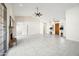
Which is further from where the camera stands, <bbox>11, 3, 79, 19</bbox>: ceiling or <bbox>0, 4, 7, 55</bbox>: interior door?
<bbox>11, 3, 79, 19</bbox>: ceiling

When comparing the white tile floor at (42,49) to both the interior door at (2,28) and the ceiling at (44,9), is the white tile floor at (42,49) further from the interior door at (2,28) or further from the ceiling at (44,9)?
the ceiling at (44,9)

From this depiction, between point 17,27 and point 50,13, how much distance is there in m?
1.31

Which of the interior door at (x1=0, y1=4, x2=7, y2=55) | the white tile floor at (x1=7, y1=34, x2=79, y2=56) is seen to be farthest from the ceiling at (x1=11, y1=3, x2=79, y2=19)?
the white tile floor at (x1=7, y1=34, x2=79, y2=56)

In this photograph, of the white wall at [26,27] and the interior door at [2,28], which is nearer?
the interior door at [2,28]

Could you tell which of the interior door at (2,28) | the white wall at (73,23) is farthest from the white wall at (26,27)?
the white wall at (73,23)

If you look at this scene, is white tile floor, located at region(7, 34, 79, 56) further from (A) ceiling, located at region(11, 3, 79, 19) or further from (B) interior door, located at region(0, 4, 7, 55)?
(A) ceiling, located at region(11, 3, 79, 19)

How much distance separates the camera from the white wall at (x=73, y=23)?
3.95 metres

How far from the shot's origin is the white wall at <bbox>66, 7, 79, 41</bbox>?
395 centimetres

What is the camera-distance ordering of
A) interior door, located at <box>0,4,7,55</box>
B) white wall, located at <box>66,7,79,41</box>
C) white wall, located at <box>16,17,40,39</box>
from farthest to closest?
white wall, located at <box>66,7,79,41</box> → white wall, located at <box>16,17,40,39</box> → interior door, located at <box>0,4,7,55</box>

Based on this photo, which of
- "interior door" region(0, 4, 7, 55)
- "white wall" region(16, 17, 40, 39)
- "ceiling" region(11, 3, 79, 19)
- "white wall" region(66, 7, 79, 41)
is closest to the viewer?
"interior door" region(0, 4, 7, 55)

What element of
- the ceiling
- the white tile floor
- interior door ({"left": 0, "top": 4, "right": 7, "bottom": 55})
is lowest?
the white tile floor

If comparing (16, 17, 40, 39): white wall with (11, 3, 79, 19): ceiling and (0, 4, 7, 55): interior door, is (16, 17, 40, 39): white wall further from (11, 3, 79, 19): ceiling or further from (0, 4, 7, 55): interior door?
(0, 4, 7, 55): interior door

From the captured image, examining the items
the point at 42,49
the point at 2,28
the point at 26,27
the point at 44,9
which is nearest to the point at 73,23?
the point at 44,9

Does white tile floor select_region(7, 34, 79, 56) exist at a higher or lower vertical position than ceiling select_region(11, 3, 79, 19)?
lower
